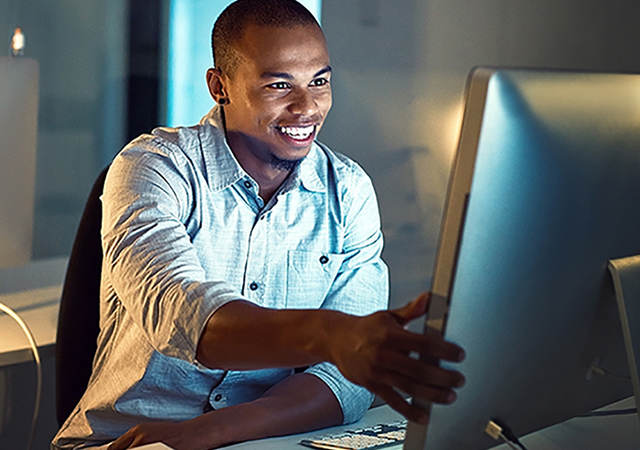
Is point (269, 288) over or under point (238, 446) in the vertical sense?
over

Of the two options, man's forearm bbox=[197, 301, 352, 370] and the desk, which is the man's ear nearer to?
the desk

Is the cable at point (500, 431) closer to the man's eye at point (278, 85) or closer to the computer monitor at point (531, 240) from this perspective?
the computer monitor at point (531, 240)

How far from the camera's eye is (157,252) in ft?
3.06

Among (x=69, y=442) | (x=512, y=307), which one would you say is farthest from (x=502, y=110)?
(x=69, y=442)

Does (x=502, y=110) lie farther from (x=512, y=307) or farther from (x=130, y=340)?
(x=130, y=340)

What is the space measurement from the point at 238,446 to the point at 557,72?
1.84 ft

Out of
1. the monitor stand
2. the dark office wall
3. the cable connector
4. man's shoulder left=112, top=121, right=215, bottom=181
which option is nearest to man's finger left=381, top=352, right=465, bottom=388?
the cable connector

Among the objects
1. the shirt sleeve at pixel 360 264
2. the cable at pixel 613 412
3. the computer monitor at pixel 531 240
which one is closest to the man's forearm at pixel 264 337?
the computer monitor at pixel 531 240

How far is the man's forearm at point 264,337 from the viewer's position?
68 cm

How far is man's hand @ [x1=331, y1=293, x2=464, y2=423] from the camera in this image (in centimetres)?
57

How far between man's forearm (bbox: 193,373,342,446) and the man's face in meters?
0.35

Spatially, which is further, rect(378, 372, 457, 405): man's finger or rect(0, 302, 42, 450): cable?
rect(0, 302, 42, 450): cable

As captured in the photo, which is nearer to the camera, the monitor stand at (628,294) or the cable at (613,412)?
the monitor stand at (628,294)

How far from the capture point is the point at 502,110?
541mm
